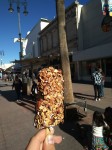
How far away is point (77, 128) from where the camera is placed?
704 centimetres

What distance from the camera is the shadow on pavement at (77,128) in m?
6.04

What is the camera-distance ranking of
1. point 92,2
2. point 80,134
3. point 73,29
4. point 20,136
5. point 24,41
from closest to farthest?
point 80,134, point 20,136, point 92,2, point 73,29, point 24,41

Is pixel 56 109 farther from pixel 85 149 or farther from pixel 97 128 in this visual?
pixel 85 149

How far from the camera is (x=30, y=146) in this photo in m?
2.53

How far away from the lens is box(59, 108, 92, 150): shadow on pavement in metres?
6.04

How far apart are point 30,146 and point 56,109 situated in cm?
54

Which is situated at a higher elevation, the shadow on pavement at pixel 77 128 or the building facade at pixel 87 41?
the building facade at pixel 87 41

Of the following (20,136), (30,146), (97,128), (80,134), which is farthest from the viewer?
(20,136)

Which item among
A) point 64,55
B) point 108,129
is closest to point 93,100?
point 64,55

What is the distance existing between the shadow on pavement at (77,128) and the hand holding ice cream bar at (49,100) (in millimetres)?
3056

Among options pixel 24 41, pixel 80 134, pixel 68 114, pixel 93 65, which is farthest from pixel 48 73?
pixel 24 41

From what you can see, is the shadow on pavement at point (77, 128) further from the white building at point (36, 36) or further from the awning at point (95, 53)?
the white building at point (36, 36)

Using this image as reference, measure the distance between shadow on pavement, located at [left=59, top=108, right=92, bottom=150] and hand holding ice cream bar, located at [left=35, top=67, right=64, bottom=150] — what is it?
306cm

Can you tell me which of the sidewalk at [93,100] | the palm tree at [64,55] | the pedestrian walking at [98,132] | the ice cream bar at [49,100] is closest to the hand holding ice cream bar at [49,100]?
the ice cream bar at [49,100]
